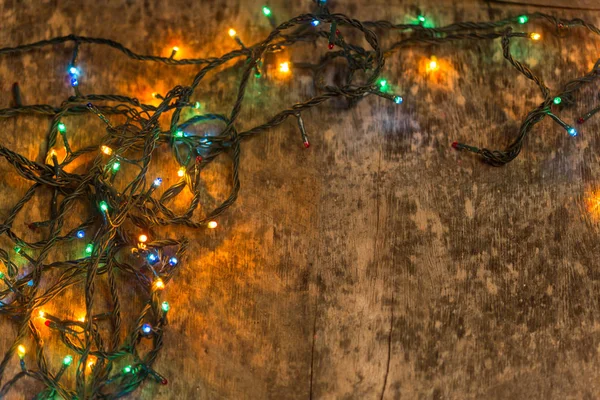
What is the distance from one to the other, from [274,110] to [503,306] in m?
0.76

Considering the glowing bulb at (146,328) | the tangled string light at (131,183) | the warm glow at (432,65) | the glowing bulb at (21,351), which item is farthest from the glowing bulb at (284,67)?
the glowing bulb at (21,351)

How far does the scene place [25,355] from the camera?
1.36 m

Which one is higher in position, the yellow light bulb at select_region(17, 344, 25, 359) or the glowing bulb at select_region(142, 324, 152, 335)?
the glowing bulb at select_region(142, 324, 152, 335)

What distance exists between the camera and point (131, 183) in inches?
52.8

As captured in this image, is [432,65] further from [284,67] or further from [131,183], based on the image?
[131,183]

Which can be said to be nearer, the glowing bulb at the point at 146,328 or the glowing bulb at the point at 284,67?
the glowing bulb at the point at 146,328

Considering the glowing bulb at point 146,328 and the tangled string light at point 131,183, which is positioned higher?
the tangled string light at point 131,183

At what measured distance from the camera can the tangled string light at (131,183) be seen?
1332 millimetres

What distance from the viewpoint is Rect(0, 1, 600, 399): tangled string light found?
133cm

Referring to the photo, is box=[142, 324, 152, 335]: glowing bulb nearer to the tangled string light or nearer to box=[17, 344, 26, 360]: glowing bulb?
the tangled string light

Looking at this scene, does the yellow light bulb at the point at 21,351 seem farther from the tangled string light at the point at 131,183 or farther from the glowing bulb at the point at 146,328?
the glowing bulb at the point at 146,328

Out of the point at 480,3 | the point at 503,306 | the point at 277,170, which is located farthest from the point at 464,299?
the point at 480,3

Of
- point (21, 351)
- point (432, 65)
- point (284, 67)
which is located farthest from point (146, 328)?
point (432, 65)

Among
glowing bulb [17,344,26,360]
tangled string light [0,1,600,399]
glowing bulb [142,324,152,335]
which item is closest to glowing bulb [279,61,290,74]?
tangled string light [0,1,600,399]
